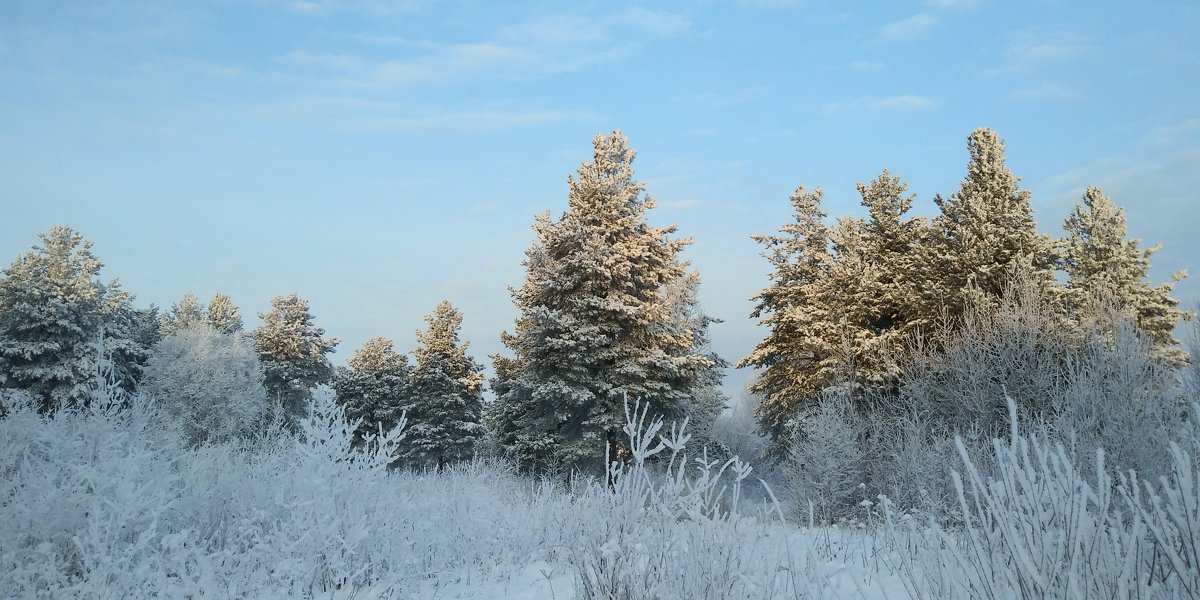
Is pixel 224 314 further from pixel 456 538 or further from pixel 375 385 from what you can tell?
pixel 456 538

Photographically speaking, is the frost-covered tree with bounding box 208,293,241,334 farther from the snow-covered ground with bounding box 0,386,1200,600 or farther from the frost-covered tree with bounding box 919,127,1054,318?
the frost-covered tree with bounding box 919,127,1054,318

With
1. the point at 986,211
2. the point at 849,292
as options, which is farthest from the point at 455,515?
the point at 986,211

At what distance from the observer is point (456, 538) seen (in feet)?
35.0

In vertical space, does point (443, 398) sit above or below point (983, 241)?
below

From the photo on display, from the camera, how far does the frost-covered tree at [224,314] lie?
46469 millimetres

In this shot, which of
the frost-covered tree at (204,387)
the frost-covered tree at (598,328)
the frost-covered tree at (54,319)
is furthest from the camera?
the frost-covered tree at (204,387)

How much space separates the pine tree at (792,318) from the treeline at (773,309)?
63 mm

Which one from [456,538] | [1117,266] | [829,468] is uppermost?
[1117,266]

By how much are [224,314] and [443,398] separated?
2061cm

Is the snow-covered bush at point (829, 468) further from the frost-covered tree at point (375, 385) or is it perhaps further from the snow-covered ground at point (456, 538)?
the frost-covered tree at point (375, 385)

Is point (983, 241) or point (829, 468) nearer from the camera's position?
point (829, 468)

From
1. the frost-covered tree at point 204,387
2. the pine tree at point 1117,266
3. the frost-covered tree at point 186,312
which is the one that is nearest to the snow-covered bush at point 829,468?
the pine tree at point 1117,266

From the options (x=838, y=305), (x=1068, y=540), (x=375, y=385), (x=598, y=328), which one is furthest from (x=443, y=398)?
(x=1068, y=540)

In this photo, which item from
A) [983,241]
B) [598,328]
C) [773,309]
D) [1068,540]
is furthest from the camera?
[773,309]
